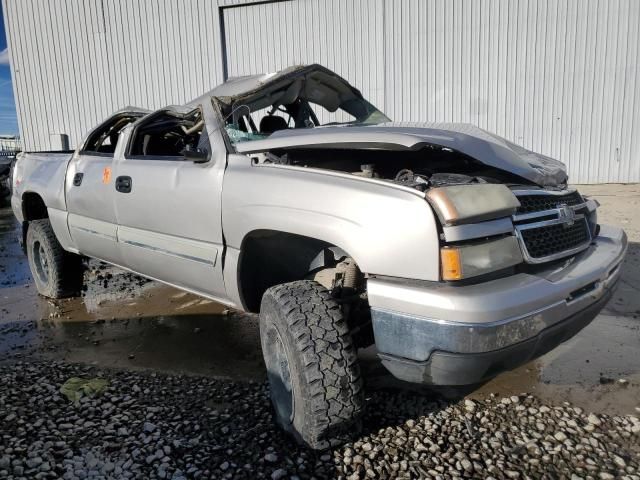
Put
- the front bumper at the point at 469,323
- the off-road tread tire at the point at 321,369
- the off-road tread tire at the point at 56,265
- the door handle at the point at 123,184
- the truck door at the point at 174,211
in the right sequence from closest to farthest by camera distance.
→ the front bumper at the point at 469,323
the off-road tread tire at the point at 321,369
the truck door at the point at 174,211
the door handle at the point at 123,184
the off-road tread tire at the point at 56,265

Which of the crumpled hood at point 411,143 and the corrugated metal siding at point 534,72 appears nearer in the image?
the crumpled hood at point 411,143

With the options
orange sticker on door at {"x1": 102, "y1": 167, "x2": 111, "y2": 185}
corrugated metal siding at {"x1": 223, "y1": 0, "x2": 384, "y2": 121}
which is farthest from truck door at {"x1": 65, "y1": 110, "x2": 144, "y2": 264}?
corrugated metal siding at {"x1": 223, "y1": 0, "x2": 384, "y2": 121}

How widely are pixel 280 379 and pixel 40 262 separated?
11.7ft

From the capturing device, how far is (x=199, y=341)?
3.67 meters

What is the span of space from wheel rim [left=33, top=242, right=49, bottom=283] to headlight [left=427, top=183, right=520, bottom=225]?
4.08 metres

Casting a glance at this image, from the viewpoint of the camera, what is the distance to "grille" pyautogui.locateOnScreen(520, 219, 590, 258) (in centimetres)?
214

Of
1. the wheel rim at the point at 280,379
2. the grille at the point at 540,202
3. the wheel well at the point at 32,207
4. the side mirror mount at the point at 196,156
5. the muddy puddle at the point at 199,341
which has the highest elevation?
the side mirror mount at the point at 196,156

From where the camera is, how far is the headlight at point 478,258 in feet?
6.14

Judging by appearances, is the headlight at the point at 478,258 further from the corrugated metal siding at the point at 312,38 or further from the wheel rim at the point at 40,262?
the corrugated metal siding at the point at 312,38

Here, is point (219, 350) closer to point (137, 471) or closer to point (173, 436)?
point (173, 436)

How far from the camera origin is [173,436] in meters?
2.43

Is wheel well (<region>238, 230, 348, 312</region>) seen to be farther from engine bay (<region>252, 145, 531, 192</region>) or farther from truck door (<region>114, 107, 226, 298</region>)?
engine bay (<region>252, 145, 531, 192</region>)

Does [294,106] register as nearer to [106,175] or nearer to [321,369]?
[106,175]

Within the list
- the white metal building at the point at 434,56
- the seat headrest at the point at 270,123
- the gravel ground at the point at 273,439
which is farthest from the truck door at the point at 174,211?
the white metal building at the point at 434,56
